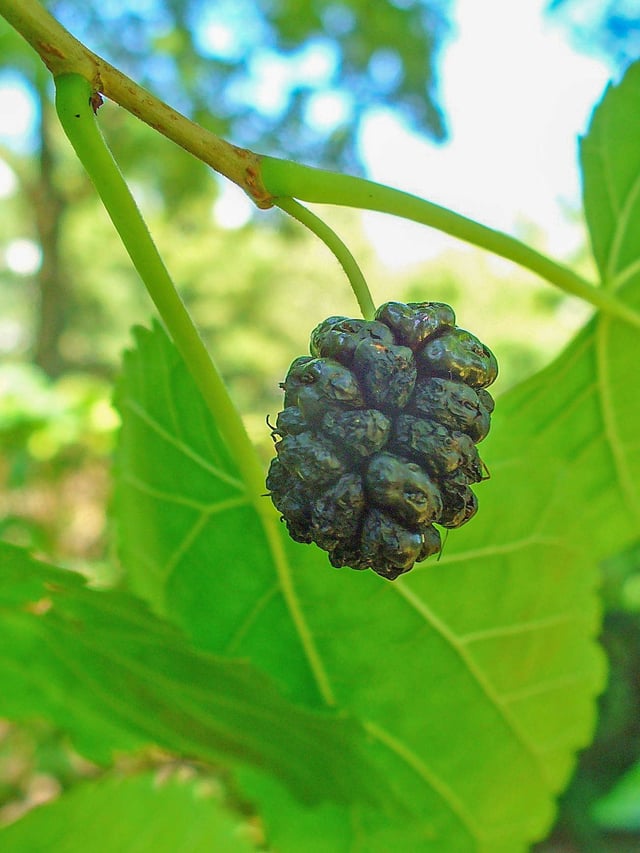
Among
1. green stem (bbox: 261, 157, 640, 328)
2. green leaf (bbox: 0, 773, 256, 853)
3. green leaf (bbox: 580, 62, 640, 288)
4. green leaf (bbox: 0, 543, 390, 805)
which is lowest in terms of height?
green leaf (bbox: 0, 773, 256, 853)

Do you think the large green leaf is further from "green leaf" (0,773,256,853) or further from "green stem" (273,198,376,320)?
"green stem" (273,198,376,320)

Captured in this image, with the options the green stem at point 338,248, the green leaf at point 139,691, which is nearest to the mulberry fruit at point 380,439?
the green stem at point 338,248

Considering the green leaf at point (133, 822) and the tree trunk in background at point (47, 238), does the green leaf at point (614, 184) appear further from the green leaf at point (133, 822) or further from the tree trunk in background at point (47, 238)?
the tree trunk in background at point (47, 238)

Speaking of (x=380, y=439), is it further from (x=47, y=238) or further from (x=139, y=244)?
(x=47, y=238)

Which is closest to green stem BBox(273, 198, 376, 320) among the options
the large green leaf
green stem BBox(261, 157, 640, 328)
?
green stem BBox(261, 157, 640, 328)

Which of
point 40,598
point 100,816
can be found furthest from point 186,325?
point 100,816

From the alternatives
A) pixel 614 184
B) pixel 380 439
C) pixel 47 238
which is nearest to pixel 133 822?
pixel 380 439
